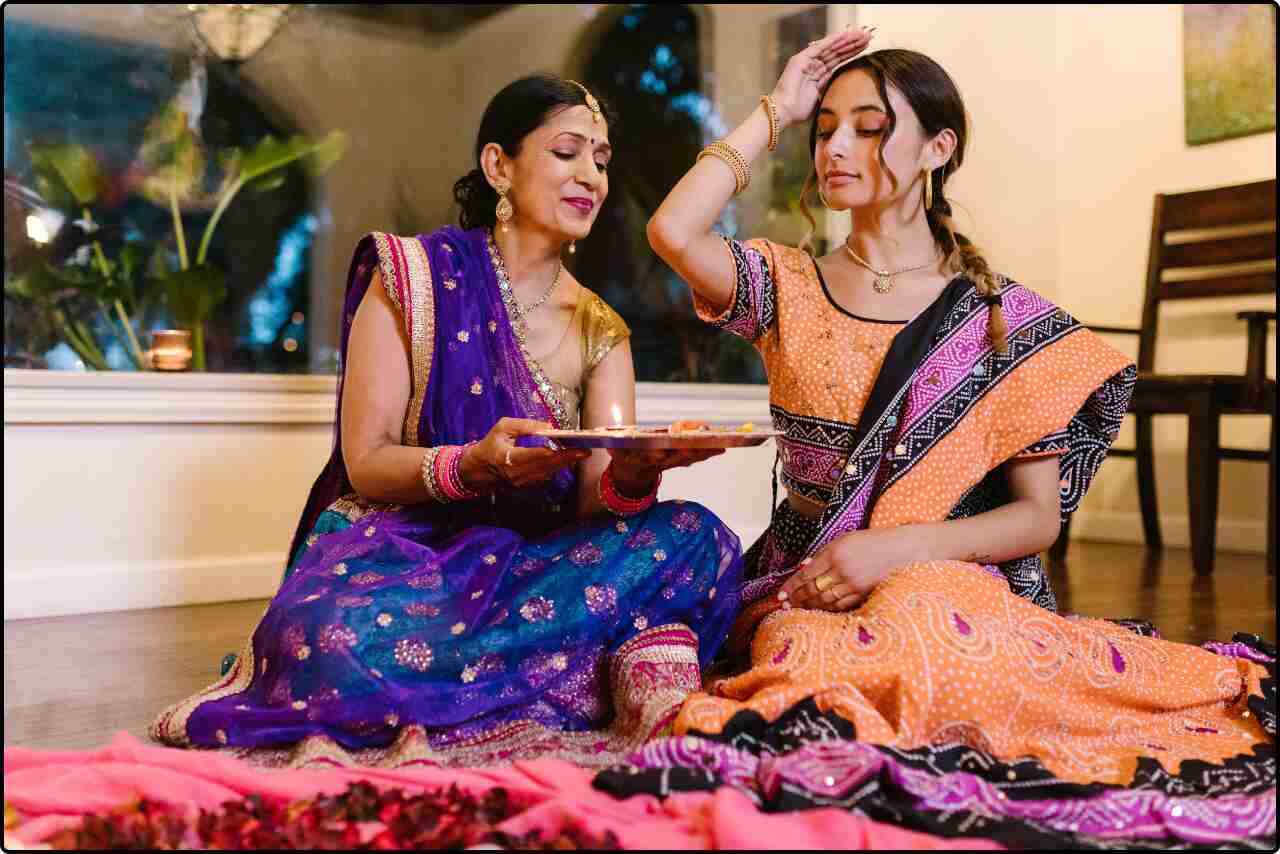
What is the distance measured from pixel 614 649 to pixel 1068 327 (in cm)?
87

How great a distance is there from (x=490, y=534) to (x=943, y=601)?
664 millimetres

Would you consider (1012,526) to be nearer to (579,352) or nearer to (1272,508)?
(579,352)

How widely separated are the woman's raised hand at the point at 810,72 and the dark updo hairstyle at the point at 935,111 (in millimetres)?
21

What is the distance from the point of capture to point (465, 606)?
169 centimetres

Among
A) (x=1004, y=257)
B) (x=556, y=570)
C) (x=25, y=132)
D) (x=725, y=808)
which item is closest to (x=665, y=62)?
(x=1004, y=257)

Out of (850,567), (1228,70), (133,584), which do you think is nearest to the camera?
(850,567)

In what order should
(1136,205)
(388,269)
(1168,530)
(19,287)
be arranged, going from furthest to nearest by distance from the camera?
(1136,205) < (1168,530) < (19,287) < (388,269)

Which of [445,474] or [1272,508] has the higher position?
[445,474]

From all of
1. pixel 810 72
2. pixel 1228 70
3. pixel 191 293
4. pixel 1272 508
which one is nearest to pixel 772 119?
→ pixel 810 72

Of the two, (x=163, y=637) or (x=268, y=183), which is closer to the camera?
(x=163, y=637)

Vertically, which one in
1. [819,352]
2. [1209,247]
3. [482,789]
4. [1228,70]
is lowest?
[482,789]

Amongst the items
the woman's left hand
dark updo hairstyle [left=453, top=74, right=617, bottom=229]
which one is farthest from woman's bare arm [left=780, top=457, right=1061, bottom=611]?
dark updo hairstyle [left=453, top=74, right=617, bottom=229]

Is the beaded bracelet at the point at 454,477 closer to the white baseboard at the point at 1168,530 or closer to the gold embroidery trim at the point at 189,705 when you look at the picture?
the gold embroidery trim at the point at 189,705

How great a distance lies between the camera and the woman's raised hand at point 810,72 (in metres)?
1.90
